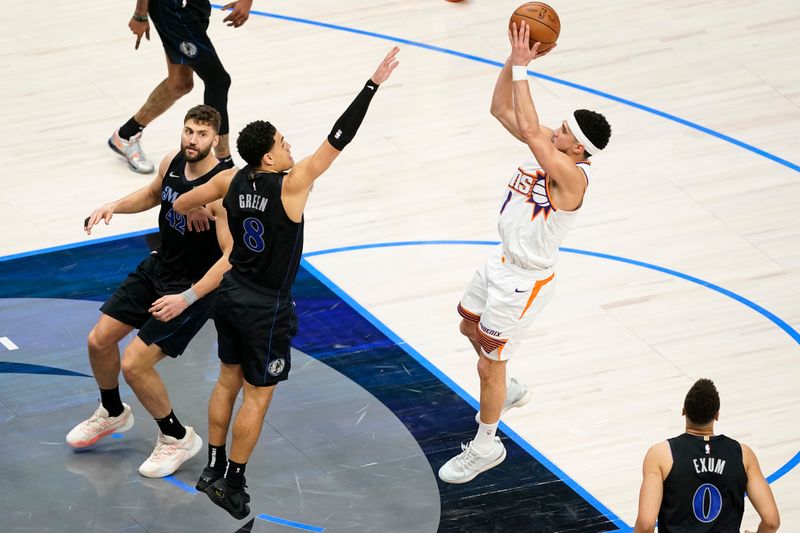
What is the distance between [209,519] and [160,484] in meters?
0.41

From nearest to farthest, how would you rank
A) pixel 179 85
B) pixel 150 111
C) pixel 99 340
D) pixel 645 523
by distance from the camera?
1. pixel 645 523
2. pixel 99 340
3. pixel 179 85
4. pixel 150 111

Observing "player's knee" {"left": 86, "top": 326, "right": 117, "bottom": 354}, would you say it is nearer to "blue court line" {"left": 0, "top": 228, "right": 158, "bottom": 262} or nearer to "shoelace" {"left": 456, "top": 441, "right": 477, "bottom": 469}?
"shoelace" {"left": 456, "top": 441, "right": 477, "bottom": 469}

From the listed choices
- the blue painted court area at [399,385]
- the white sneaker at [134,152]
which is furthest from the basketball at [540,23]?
the white sneaker at [134,152]

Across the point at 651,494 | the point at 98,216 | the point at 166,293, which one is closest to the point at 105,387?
the point at 166,293

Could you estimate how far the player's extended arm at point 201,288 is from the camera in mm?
7254

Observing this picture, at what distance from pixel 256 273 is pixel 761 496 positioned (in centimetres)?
261

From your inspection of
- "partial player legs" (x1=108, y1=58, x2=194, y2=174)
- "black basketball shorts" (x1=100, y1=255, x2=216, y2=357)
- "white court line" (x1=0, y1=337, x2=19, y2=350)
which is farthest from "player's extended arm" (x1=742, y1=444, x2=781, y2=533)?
"partial player legs" (x1=108, y1=58, x2=194, y2=174)

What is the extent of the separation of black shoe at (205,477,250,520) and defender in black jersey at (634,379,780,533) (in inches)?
82.6

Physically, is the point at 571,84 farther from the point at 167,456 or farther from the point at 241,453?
the point at 241,453

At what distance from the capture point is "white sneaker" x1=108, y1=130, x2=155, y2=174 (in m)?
10.8

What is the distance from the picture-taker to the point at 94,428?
788 cm

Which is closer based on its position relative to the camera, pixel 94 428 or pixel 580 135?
pixel 580 135

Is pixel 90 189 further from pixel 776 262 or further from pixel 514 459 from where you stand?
pixel 776 262

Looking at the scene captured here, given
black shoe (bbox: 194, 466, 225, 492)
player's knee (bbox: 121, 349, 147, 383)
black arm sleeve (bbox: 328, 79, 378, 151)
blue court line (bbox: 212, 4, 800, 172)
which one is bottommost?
blue court line (bbox: 212, 4, 800, 172)
